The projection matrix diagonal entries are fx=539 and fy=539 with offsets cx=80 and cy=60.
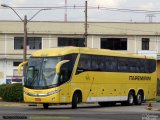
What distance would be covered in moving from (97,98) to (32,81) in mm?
5024

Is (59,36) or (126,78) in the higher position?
(59,36)

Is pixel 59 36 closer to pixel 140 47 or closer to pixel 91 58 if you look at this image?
pixel 140 47

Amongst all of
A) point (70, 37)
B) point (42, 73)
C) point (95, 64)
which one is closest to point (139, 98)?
point (95, 64)

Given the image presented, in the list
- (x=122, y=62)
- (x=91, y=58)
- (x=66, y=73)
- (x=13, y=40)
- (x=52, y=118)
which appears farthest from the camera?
(x=13, y=40)

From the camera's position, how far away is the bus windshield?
29.1 metres

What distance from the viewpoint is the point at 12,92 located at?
3956cm

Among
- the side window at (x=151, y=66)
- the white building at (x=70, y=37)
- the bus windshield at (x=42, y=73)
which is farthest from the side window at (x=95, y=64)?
the white building at (x=70, y=37)

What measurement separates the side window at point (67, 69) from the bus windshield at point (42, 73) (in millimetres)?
383

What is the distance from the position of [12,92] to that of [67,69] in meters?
11.1

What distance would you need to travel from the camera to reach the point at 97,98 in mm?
32844

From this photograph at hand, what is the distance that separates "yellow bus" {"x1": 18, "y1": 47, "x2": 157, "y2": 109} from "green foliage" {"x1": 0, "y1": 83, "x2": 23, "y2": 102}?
6655 millimetres

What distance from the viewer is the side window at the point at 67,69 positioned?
95.9ft

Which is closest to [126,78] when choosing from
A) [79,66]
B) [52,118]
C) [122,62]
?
[122,62]

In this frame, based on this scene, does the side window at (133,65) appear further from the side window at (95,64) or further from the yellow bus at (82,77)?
the side window at (95,64)
